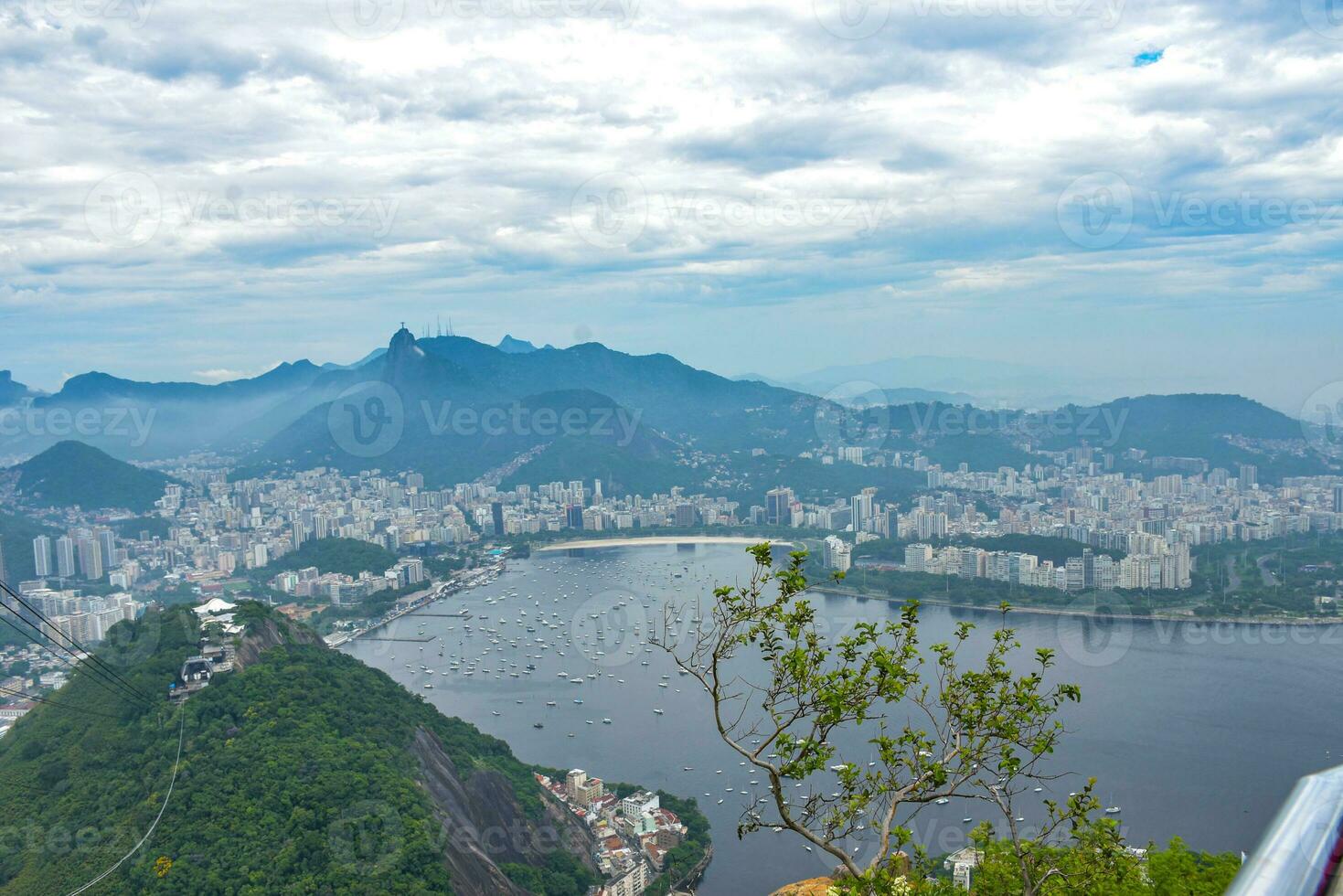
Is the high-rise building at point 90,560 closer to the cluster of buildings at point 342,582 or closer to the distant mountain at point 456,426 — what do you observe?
the cluster of buildings at point 342,582

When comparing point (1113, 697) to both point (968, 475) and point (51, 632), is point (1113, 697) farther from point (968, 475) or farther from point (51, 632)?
point (968, 475)

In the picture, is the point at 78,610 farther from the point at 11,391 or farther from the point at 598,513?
the point at 11,391

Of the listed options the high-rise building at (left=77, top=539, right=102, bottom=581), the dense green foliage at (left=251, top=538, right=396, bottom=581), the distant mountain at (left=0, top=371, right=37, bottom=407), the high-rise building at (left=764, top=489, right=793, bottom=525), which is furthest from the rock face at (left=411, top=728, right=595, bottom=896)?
the distant mountain at (left=0, top=371, right=37, bottom=407)

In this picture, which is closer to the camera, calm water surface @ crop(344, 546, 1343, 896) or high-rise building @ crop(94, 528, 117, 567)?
calm water surface @ crop(344, 546, 1343, 896)

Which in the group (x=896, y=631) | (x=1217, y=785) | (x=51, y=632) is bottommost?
(x=1217, y=785)

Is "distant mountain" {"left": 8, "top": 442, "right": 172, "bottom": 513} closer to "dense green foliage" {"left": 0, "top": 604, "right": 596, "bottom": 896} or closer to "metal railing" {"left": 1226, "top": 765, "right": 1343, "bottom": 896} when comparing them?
"dense green foliage" {"left": 0, "top": 604, "right": 596, "bottom": 896}

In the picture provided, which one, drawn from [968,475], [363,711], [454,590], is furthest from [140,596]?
[968,475]

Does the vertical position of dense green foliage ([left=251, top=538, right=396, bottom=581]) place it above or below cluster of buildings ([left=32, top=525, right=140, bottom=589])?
below
